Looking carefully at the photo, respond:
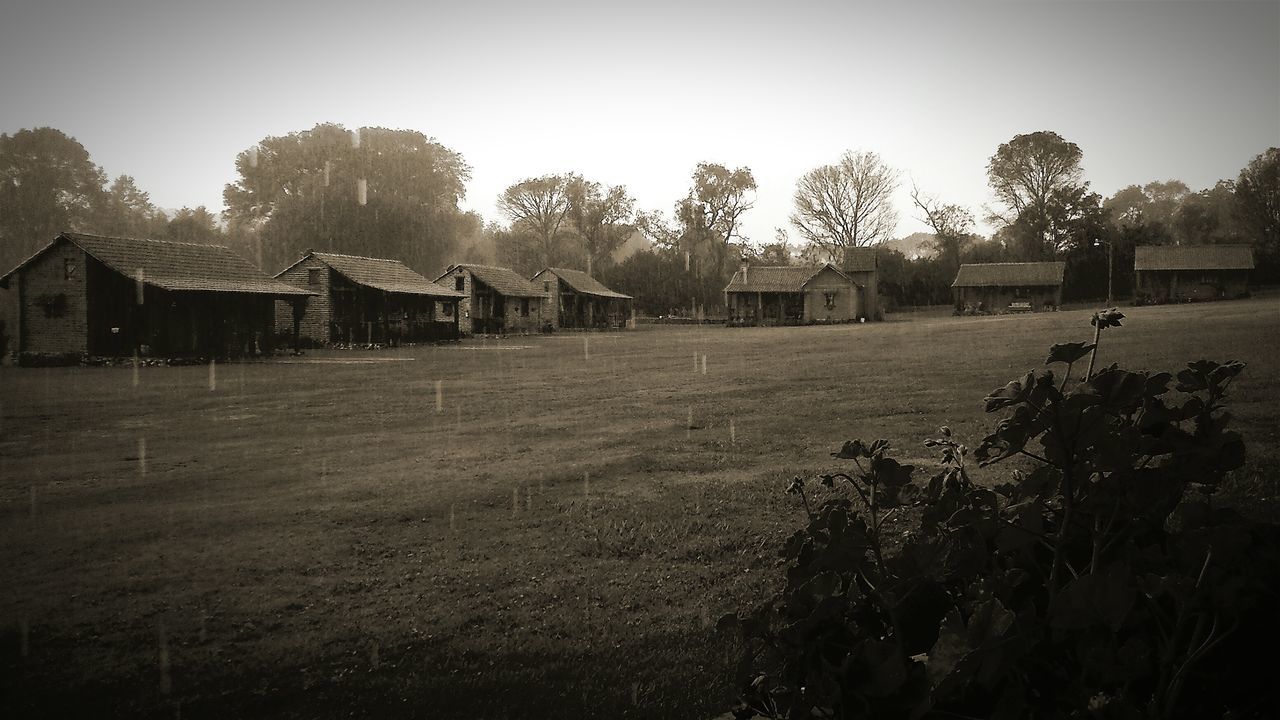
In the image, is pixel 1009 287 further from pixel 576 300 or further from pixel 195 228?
pixel 195 228

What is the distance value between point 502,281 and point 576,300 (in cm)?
915

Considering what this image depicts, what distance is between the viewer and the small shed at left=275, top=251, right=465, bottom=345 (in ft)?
125

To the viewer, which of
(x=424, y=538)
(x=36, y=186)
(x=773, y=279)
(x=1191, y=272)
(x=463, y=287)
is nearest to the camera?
(x=424, y=538)

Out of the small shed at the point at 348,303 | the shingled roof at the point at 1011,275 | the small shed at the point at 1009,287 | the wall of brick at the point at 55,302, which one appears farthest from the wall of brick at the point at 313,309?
the shingled roof at the point at 1011,275

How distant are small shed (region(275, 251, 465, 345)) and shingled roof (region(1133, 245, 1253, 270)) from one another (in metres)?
47.1

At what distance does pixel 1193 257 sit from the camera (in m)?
49.2

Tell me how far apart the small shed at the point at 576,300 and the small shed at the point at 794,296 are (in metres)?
10.3

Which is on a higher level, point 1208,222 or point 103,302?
point 1208,222

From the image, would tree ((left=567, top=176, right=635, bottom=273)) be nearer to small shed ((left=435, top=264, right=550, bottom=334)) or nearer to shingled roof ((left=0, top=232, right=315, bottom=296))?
small shed ((left=435, top=264, right=550, bottom=334))

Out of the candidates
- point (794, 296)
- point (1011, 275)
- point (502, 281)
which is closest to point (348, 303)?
point (502, 281)

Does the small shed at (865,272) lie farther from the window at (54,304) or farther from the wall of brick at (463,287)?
the window at (54,304)

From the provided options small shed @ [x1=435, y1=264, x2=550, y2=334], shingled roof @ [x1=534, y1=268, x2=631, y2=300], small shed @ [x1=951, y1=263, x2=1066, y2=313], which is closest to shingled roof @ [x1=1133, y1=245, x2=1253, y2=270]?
small shed @ [x1=951, y1=263, x2=1066, y2=313]

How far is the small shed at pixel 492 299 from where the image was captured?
167 ft

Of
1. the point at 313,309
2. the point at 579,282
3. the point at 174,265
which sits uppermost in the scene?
the point at 579,282
